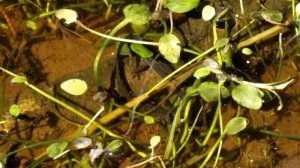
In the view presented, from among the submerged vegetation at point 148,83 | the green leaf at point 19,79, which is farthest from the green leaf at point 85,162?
the green leaf at point 19,79

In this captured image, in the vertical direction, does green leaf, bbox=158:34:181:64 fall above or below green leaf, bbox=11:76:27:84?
above

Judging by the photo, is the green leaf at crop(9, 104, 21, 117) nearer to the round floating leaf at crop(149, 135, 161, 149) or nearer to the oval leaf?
the round floating leaf at crop(149, 135, 161, 149)

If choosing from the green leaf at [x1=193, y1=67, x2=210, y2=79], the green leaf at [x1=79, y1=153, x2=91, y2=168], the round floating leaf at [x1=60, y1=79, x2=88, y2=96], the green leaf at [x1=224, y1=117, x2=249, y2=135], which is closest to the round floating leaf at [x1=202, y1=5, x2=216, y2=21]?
the green leaf at [x1=193, y1=67, x2=210, y2=79]

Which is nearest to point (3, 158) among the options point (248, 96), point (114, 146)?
point (114, 146)

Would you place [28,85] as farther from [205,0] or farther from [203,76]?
[205,0]

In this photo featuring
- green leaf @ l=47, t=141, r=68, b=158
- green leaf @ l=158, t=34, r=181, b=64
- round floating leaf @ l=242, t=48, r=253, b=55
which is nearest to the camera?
green leaf @ l=47, t=141, r=68, b=158

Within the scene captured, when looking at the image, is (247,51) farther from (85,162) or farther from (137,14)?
(85,162)

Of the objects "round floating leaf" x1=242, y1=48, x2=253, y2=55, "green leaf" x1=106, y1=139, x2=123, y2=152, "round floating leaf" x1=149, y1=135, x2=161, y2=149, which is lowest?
"green leaf" x1=106, y1=139, x2=123, y2=152

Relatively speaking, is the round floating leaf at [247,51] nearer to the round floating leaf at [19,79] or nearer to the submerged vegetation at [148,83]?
the submerged vegetation at [148,83]
